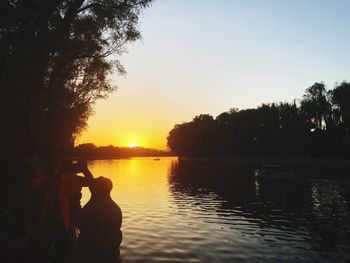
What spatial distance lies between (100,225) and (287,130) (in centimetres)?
13204

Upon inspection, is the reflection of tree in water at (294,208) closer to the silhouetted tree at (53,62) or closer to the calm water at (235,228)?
the calm water at (235,228)

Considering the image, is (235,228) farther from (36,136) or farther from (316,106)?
(316,106)

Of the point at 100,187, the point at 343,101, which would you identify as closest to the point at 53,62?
the point at 100,187

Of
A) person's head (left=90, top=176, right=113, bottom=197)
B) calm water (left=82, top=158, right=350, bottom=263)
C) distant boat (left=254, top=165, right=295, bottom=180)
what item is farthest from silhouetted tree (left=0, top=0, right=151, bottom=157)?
distant boat (left=254, top=165, right=295, bottom=180)

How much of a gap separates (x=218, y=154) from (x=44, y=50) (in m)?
151

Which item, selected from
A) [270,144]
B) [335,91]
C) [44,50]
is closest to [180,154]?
[270,144]

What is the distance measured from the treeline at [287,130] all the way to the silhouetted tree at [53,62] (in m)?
94.4

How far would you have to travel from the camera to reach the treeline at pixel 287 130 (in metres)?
122

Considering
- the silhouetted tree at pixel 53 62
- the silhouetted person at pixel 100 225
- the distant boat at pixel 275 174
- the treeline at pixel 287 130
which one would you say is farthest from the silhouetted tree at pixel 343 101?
the silhouetted person at pixel 100 225

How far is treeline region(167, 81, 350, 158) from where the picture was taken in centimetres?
12156

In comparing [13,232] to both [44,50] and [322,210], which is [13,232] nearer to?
[44,50]

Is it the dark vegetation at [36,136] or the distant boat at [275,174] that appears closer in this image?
the dark vegetation at [36,136]

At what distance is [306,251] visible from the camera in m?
17.4

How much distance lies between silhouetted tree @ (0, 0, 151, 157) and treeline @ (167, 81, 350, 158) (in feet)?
310
